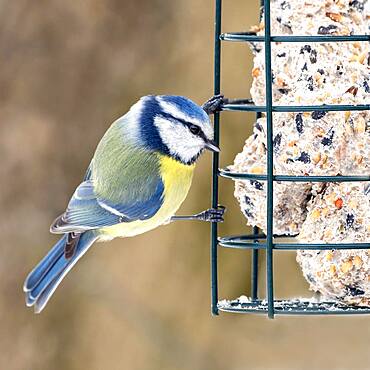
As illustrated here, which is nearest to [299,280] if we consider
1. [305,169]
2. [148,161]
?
[148,161]

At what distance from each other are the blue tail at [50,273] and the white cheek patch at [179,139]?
767 millimetres

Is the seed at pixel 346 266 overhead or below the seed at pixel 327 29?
below

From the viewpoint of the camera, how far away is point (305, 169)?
3775 mm

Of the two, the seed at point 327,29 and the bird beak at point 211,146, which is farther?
the bird beak at point 211,146

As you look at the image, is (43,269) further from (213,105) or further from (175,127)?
(213,105)

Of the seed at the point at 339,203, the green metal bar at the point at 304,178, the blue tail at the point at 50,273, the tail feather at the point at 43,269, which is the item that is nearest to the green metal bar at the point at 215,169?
the green metal bar at the point at 304,178

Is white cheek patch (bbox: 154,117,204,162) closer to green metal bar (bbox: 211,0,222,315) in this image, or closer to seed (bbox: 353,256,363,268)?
green metal bar (bbox: 211,0,222,315)

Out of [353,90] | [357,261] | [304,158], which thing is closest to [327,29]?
[353,90]

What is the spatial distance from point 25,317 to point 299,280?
163 cm

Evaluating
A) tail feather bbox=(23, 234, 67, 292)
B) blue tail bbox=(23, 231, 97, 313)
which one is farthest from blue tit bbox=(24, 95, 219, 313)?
tail feather bbox=(23, 234, 67, 292)

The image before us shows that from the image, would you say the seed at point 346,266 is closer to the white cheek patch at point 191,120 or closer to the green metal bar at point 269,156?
the green metal bar at point 269,156

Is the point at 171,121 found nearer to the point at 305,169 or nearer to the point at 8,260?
the point at 305,169

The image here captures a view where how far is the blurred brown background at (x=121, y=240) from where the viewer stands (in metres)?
6.03

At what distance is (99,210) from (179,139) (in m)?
0.55
